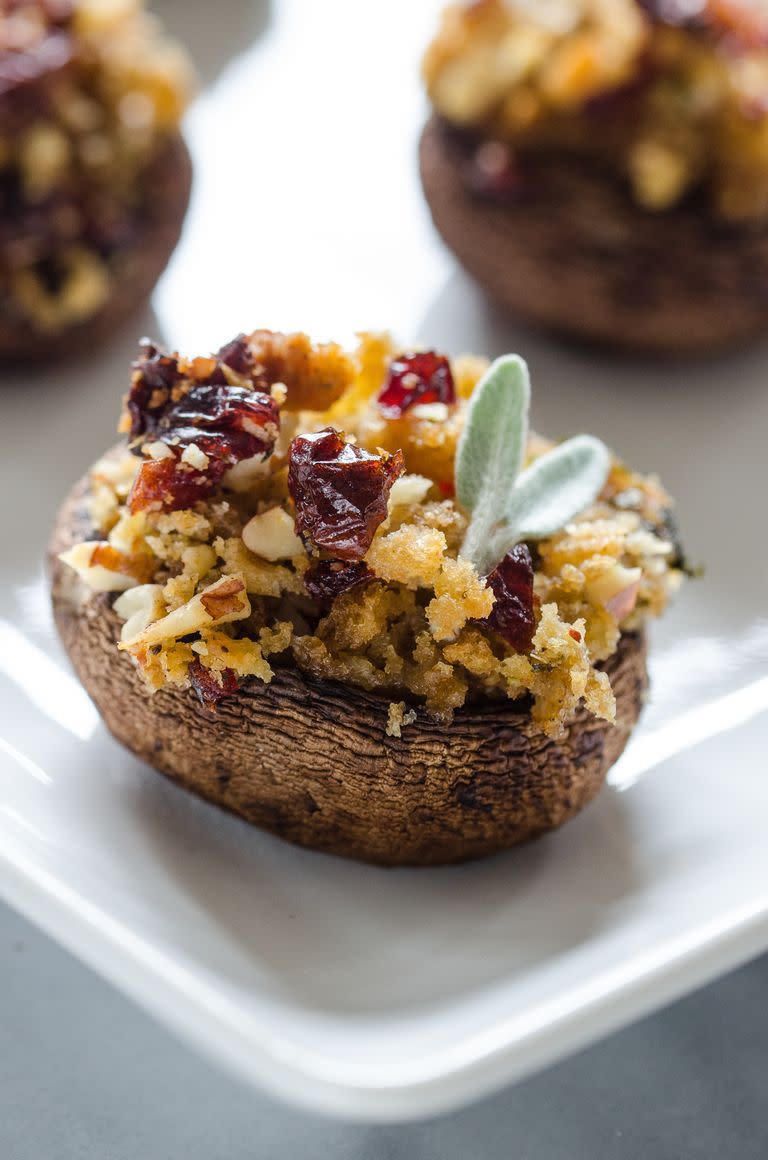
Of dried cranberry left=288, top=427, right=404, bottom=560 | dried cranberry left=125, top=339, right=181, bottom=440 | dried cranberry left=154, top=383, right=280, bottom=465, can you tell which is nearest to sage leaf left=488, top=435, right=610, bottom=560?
dried cranberry left=288, top=427, right=404, bottom=560

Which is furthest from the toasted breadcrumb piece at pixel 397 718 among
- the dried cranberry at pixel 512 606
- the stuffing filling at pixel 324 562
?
the dried cranberry at pixel 512 606

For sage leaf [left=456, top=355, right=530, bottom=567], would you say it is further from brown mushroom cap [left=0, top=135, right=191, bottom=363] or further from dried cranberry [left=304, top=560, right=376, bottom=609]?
brown mushroom cap [left=0, top=135, right=191, bottom=363]

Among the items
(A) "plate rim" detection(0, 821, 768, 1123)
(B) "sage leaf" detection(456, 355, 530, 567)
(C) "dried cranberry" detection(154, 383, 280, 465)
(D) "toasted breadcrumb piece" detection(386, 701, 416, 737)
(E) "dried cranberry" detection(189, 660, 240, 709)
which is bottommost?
(A) "plate rim" detection(0, 821, 768, 1123)

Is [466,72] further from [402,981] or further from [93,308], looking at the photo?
[402,981]

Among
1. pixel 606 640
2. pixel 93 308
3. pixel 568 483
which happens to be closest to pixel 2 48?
pixel 93 308

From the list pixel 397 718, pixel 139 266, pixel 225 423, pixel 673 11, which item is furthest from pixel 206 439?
pixel 673 11

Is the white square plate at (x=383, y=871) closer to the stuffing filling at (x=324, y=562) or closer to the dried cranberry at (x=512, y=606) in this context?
the stuffing filling at (x=324, y=562)
